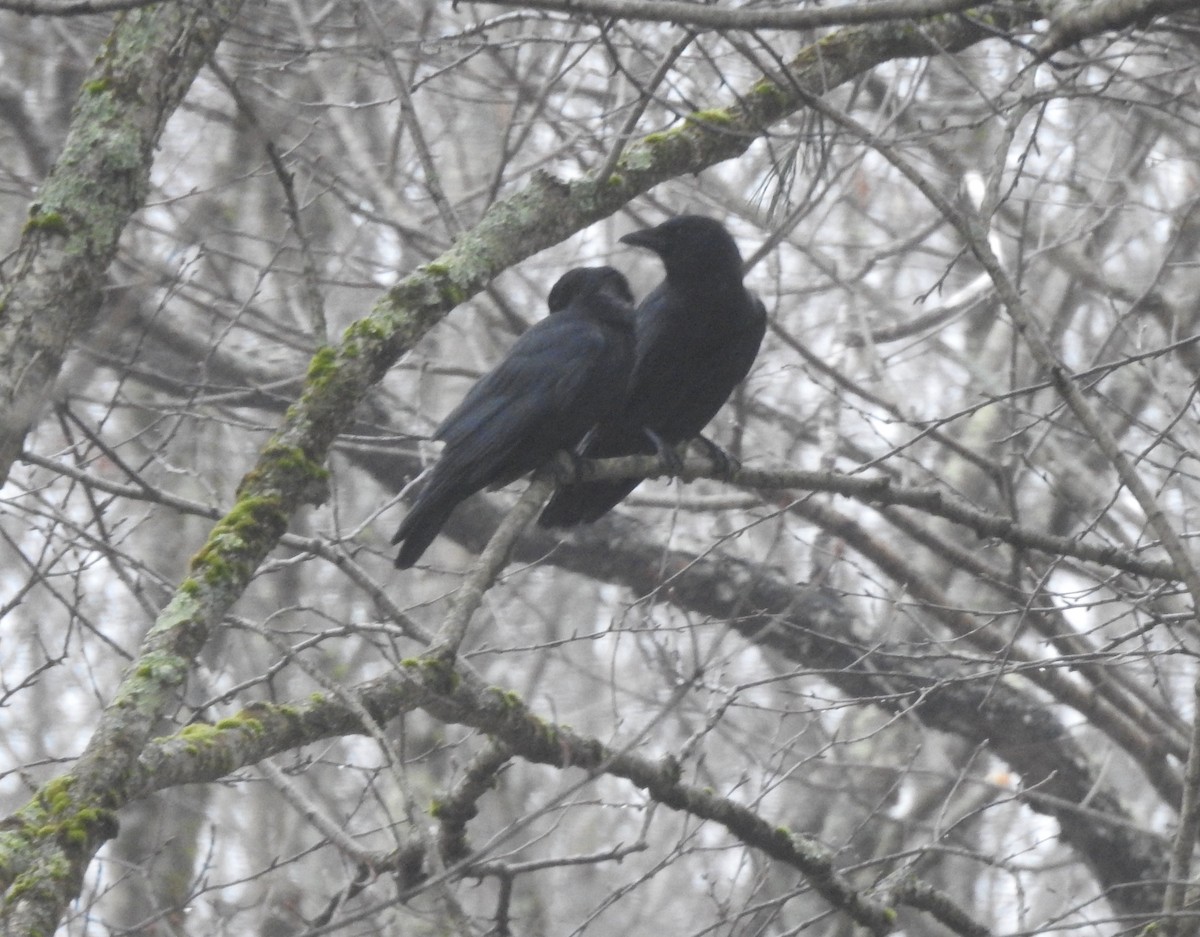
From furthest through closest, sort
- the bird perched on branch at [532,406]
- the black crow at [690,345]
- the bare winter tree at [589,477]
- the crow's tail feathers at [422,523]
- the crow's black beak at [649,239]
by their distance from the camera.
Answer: the crow's black beak at [649,239] → the black crow at [690,345] → the bird perched on branch at [532,406] → the crow's tail feathers at [422,523] → the bare winter tree at [589,477]

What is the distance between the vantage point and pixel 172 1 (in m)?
3.27

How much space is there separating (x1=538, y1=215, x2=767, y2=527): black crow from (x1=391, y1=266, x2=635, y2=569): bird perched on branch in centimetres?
22

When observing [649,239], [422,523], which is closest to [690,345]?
[649,239]

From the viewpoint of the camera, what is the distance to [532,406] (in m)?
4.93

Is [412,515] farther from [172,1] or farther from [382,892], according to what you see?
[172,1]

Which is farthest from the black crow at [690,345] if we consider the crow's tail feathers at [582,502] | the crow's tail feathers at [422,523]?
the crow's tail feathers at [422,523]

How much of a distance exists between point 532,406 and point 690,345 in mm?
898

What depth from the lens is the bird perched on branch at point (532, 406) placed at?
4.76 metres

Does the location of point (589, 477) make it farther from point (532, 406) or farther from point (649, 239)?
point (649, 239)

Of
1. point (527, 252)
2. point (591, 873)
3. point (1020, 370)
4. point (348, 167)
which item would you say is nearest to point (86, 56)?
point (348, 167)

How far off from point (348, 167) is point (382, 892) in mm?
5014

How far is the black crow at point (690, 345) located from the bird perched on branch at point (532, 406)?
218 mm

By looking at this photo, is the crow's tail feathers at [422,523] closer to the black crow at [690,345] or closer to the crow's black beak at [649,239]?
the black crow at [690,345]

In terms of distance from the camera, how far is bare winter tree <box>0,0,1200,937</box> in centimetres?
317
